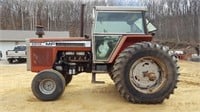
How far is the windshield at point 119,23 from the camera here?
28.8 feet

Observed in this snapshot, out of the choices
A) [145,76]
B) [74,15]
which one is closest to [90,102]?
[145,76]

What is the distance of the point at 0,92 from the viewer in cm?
1027

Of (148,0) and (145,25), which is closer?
(145,25)

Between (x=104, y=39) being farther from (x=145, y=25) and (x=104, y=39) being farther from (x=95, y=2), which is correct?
(x=95, y=2)

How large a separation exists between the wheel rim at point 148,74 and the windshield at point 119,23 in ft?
2.62

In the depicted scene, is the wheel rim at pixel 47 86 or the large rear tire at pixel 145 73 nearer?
the large rear tire at pixel 145 73

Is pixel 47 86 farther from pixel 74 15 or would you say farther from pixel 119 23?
pixel 74 15

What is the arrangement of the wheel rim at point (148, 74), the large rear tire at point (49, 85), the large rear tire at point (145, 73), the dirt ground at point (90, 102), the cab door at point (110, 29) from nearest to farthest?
1. the dirt ground at point (90, 102)
2. the large rear tire at point (145, 73)
3. the wheel rim at point (148, 74)
4. the large rear tire at point (49, 85)
5. the cab door at point (110, 29)

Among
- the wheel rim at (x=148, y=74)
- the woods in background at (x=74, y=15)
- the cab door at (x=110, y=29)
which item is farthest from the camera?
the woods in background at (x=74, y=15)

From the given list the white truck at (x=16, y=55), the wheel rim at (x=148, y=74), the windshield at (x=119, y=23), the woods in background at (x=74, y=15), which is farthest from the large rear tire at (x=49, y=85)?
the woods in background at (x=74, y=15)

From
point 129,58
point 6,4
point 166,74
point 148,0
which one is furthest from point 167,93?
point 6,4

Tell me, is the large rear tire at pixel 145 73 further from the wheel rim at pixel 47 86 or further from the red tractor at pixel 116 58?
the wheel rim at pixel 47 86

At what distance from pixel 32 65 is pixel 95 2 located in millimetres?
55271

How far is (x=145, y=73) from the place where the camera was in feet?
27.8
